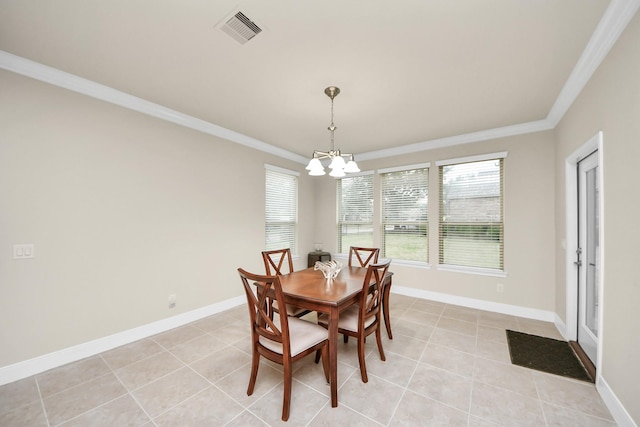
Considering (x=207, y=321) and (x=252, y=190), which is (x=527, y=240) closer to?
(x=252, y=190)

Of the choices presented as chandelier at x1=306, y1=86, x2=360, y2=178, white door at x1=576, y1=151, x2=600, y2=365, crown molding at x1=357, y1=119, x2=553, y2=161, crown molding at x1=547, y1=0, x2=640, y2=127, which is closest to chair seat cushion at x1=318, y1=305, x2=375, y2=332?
chandelier at x1=306, y1=86, x2=360, y2=178

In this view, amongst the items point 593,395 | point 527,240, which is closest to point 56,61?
point 593,395

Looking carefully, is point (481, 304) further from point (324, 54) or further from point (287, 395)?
point (324, 54)

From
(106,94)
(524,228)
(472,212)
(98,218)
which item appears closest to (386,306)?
(472,212)

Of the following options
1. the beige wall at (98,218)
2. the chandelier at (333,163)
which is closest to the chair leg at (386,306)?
the chandelier at (333,163)

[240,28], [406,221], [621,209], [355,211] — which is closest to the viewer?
[621,209]

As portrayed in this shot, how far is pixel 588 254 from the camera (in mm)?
2574

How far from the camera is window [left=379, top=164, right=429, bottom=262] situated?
14.2ft

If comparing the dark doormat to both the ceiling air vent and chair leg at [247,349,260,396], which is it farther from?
the ceiling air vent

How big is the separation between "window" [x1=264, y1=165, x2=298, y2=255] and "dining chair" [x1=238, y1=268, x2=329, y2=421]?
263 cm

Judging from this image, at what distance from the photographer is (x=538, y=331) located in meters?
3.02

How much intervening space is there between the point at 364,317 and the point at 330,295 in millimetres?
420

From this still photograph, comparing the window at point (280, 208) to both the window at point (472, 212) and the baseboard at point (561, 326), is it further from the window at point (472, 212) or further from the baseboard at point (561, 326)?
the baseboard at point (561, 326)

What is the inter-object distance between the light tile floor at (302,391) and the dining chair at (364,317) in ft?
0.95
